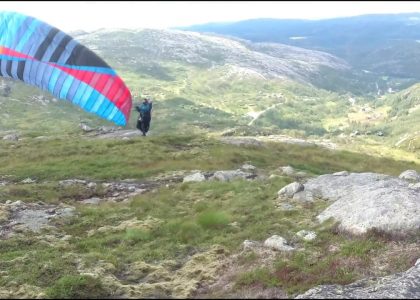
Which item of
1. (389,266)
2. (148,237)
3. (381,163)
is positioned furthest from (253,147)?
(389,266)

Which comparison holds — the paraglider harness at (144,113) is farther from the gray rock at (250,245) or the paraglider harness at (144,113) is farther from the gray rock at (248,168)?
the gray rock at (250,245)

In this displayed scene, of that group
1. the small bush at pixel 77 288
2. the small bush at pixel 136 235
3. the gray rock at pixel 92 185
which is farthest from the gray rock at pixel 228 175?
the small bush at pixel 77 288

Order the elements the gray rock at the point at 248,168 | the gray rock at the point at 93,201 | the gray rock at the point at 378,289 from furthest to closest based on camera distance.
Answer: the gray rock at the point at 248,168 < the gray rock at the point at 93,201 < the gray rock at the point at 378,289

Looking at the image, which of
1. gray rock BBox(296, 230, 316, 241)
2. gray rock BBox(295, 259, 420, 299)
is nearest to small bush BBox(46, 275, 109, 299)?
gray rock BBox(295, 259, 420, 299)

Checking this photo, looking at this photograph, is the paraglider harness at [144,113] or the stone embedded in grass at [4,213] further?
the paraglider harness at [144,113]

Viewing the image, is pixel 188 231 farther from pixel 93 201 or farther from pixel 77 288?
pixel 93 201

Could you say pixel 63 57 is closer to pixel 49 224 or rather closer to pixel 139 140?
pixel 49 224

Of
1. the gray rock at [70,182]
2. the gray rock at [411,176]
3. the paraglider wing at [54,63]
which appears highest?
the paraglider wing at [54,63]

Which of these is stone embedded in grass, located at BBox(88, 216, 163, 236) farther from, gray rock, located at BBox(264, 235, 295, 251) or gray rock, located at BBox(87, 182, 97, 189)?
gray rock, located at BBox(87, 182, 97, 189)
